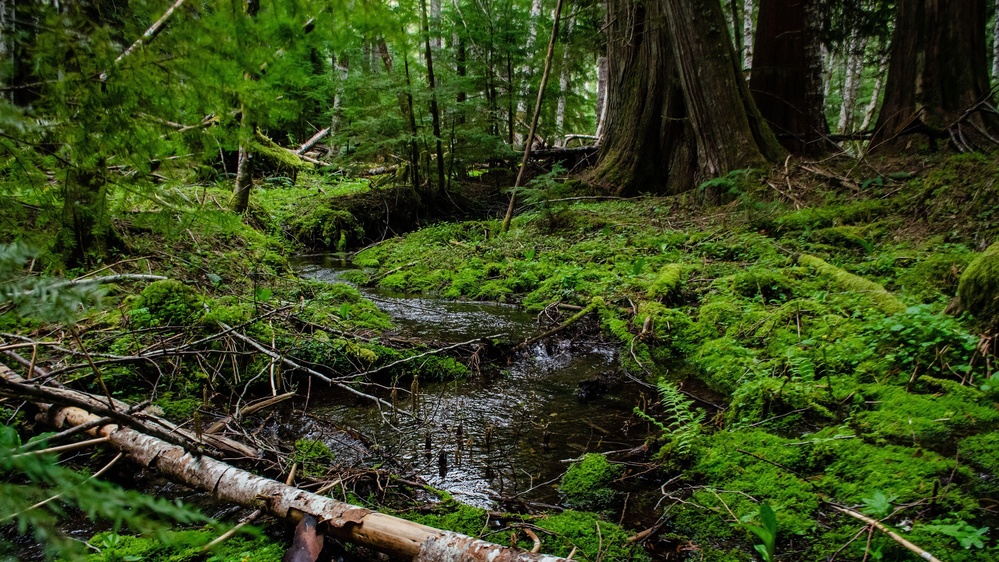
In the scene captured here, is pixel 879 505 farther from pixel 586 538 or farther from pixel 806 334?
pixel 806 334

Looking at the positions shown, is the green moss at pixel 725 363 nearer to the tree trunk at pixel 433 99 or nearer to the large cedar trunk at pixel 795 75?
the large cedar trunk at pixel 795 75

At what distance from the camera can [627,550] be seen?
83.2 inches

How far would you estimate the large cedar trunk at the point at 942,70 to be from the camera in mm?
8109

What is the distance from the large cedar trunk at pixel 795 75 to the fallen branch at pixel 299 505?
10274mm

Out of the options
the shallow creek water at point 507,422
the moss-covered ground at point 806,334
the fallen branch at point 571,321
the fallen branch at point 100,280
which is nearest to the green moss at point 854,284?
the moss-covered ground at point 806,334

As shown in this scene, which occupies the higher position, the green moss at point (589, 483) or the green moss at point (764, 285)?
the green moss at point (764, 285)

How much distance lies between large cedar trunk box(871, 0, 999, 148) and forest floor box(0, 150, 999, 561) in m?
1.15

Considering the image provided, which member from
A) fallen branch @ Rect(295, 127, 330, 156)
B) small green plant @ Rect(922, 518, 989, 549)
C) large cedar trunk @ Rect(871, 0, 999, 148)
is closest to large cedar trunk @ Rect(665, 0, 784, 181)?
large cedar trunk @ Rect(871, 0, 999, 148)

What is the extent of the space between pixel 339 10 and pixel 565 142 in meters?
15.7

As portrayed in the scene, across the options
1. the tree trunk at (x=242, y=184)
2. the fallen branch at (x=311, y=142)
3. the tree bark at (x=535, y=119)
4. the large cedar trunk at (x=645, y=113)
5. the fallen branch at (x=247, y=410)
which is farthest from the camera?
the fallen branch at (x=311, y=142)

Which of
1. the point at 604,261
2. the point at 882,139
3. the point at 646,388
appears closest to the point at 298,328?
the point at 646,388

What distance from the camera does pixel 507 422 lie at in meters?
3.45

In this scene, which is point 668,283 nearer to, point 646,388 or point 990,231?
point 646,388

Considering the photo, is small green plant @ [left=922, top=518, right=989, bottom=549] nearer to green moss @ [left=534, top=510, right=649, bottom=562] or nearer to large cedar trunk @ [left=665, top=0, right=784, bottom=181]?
green moss @ [left=534, top=510, right=649, bottom=562]
